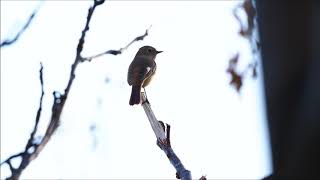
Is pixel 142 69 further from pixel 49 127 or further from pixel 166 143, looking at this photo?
pixel 166 143

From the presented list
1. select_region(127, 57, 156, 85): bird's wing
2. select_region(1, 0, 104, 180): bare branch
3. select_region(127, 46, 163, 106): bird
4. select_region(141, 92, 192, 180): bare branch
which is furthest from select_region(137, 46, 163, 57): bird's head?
select_region(141, 92, 192, 180): bare branch

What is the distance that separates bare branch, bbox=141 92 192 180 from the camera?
77cm

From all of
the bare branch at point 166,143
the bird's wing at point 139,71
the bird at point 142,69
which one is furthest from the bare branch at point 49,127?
the bird's wing at point 139,71

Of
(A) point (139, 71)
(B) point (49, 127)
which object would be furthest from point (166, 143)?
(A) point (139, 71)

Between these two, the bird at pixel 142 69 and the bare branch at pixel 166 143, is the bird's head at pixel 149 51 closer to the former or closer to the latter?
the bird at pixel 142 69

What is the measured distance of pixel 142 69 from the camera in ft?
10.5

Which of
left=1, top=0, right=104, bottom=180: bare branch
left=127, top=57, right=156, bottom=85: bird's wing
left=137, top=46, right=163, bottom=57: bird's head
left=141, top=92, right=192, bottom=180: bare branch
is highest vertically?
left=141, top=92, right=192, bottom=180: bare branch

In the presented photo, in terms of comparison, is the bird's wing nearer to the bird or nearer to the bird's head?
the bird

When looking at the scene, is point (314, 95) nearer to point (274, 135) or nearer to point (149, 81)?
point (274, 135)

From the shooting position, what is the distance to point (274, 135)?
3.77 feet

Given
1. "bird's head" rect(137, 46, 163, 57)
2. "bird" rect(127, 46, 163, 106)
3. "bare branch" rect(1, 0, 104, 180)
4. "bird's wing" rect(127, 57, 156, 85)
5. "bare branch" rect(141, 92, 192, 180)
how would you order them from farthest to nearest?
1. "bird's head" rect(137, 46, 163, 57)
2. "bird's wing" rect(127, 57, 156, 85)
3. "bird" rect(127, 46, 163, 106)
4. "bare branch" rect(1, 0, 104, 180)
5. "bare branch" rect(141, 92, 192, 180)

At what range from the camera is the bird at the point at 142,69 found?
2742mm

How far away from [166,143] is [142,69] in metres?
2.30

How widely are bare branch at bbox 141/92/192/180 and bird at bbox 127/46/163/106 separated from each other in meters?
1.23
